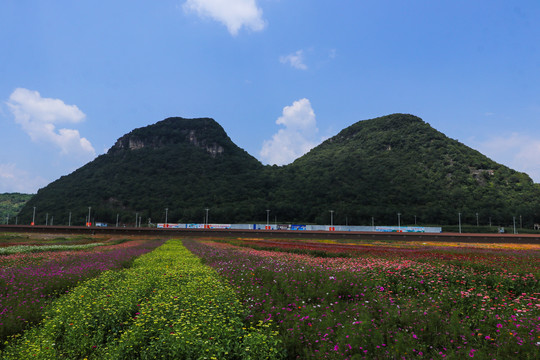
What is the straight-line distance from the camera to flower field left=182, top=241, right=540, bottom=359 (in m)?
4.96

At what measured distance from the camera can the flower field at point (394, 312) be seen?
4.96 meters

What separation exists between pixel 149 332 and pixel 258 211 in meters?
118

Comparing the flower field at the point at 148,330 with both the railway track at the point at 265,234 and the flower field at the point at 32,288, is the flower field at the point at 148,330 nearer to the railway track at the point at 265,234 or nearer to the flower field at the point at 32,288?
the flower field at the point at 32,288

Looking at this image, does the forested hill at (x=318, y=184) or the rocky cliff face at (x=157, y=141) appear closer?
the forested hill at (x=318, y=184)

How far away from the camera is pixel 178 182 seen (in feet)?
508

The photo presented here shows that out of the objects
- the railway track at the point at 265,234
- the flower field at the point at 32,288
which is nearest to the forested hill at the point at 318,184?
the railway track at the point at 265,234

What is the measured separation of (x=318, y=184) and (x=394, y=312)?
5207 inches

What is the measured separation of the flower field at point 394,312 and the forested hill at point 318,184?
352ft

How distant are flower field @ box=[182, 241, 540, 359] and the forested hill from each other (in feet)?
352

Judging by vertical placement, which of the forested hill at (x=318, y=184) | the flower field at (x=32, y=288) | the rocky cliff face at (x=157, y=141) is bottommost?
the flower field at (x=32, y=288)

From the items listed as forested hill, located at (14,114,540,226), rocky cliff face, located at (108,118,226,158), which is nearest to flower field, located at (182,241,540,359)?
forested hill, located at (14,114,540,226)

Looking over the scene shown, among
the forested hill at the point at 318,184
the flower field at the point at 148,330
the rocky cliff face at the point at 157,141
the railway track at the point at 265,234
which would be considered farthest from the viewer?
the rocky cliff face at the point at 157,141

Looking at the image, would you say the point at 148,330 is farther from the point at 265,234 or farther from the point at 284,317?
the point at 265,234

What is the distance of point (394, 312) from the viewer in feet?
21.1
